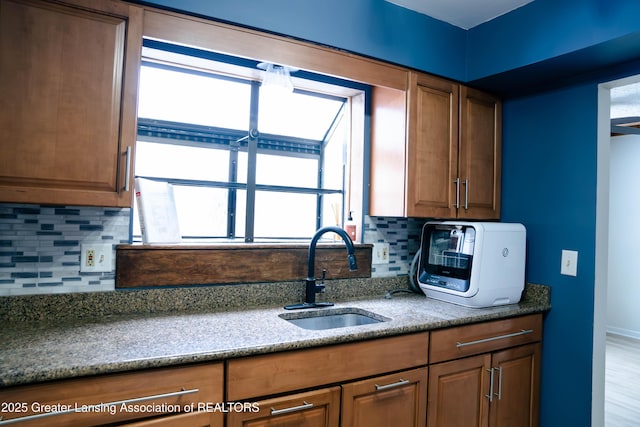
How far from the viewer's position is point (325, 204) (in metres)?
2.49

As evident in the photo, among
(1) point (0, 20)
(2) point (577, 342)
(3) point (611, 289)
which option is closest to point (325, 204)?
(2) point (577, 342)

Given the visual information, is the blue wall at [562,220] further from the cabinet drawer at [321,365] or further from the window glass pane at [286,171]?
the window glass pane at [286,171]

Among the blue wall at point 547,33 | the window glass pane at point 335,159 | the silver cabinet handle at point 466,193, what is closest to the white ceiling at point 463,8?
the blue wall at point 547,33

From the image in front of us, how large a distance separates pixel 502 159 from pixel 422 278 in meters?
0.93

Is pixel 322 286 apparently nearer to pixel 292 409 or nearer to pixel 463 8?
pixel 292 409

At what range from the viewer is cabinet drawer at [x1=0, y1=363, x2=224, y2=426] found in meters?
1.05

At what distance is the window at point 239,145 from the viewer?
6.50ft

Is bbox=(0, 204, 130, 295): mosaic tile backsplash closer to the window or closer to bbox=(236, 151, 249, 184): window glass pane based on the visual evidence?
the window

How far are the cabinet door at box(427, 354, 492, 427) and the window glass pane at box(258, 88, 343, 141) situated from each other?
1.47 meters

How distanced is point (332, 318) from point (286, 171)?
0.89m

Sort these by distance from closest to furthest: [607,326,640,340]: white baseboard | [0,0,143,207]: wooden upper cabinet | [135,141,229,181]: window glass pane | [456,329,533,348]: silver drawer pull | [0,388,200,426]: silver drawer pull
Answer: [0,388,200,426]: silver drawer pull, [0,0,143,207]: wooden upper cabinet, [456,329,533,348]: silver drawer pull, [135,141,229,181]: window glass pane, [607,326,640,340]: white baseboard

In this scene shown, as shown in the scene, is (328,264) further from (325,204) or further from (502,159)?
(502,159)

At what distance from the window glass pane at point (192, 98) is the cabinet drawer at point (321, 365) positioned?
1.29m

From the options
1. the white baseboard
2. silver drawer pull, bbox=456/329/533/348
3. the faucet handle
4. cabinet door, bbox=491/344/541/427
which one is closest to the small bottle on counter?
the faucet handle
